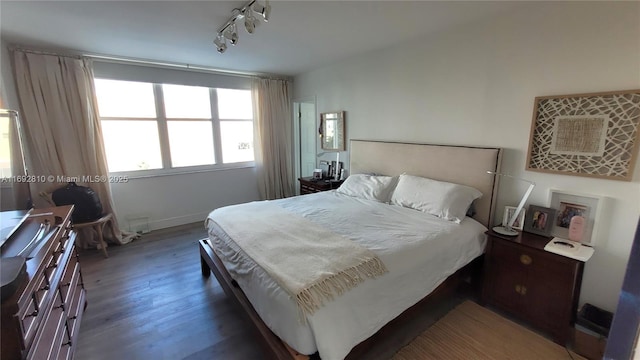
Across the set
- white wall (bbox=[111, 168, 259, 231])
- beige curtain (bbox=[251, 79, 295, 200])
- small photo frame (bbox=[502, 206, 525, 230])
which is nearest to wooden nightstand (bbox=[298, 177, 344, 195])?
beige curtain (bbox=[251, 79, 295, 200])

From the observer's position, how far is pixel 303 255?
65.4 inches

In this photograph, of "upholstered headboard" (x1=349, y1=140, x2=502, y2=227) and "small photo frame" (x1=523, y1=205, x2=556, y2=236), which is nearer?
"small photo frame" (x1=523, y1=205, x2=556, y2=236)

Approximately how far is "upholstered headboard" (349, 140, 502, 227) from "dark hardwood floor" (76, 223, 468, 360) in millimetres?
972

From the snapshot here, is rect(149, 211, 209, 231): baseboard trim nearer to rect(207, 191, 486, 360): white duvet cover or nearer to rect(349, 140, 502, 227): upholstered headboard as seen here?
rect(207, 191, 486, 360): white duvet cover

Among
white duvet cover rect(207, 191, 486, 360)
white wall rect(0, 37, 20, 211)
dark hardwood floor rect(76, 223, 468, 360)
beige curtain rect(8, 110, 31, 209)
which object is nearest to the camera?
white duvet cover rect(207, 191, 486, 360)

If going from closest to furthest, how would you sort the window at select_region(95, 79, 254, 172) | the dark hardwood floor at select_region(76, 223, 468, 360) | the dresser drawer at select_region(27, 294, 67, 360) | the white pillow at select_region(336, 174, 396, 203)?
the dresser drawer at select_region(27, 294, 67, 360), the dark hardwood floor at select_region(76, 223, 468, 360), the white pillow at select_region(336, 174, 396, 203), the window at select_region(95, 79, 254, 172)

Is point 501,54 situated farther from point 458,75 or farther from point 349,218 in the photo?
point 349,218

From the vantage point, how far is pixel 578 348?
1760 mm

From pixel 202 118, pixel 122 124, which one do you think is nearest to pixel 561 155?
pixel 202 118

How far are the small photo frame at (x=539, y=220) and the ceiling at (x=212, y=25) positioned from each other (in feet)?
5.17

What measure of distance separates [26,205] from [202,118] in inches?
98.9

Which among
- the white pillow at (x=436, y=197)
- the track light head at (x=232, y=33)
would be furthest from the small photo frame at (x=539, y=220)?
the track light head at (x=232, y=33)

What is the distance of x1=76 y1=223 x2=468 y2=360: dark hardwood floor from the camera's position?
1801 mm

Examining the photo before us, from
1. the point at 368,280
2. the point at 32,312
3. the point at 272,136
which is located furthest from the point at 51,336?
the point at 272,136
